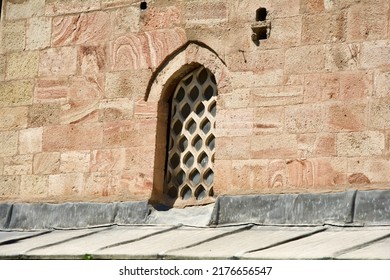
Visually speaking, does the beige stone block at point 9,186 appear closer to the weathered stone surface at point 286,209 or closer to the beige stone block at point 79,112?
the beige stone block at point 79,112

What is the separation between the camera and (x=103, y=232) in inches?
498

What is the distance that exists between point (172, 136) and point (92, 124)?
80 centimetres

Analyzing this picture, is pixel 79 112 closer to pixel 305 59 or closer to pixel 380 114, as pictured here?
→ pixel 305 59

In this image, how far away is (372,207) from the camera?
1140cm

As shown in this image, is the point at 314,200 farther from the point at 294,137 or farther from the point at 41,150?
the point at 41,150

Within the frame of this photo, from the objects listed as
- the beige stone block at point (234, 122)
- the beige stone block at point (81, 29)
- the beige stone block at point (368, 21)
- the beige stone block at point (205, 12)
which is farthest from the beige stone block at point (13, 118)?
the beige stone block at point (368, 21)

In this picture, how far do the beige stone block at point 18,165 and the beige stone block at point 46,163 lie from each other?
71 mm

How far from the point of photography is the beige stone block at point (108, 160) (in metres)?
13.0

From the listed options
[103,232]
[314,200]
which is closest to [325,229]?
[314,200]

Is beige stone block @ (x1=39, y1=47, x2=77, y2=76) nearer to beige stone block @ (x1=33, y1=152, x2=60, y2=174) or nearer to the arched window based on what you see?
beige stone block @ (x1=33, y1=152, x2=60, y2=174)

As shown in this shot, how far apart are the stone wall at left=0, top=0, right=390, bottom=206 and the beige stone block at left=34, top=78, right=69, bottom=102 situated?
0.01m

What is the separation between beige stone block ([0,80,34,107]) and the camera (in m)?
13.6

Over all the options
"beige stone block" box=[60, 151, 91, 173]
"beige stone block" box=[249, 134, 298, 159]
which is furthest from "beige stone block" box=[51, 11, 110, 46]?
"beige stone block" box=[249, 134, 298, 159]

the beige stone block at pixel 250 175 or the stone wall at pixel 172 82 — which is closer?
the stone wall at pixel 172 82
